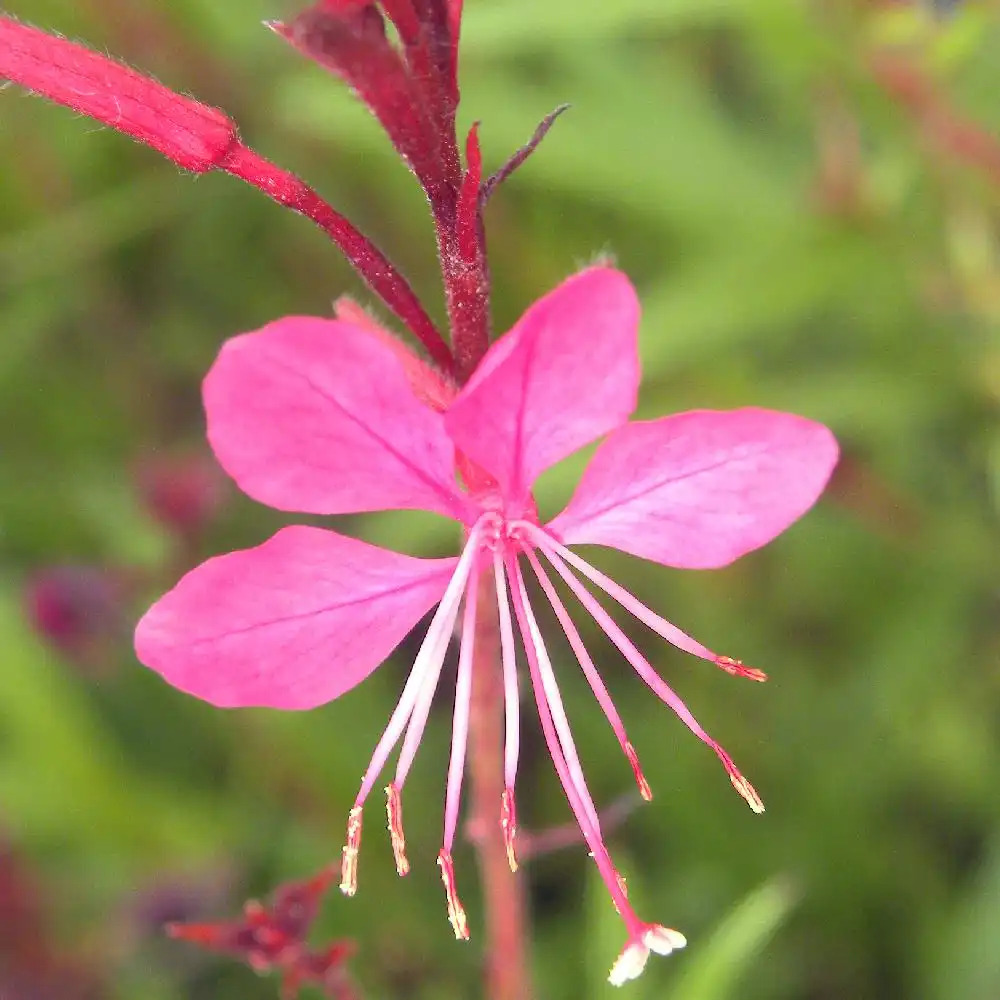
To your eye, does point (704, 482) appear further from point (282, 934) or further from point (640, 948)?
point (282, 934)

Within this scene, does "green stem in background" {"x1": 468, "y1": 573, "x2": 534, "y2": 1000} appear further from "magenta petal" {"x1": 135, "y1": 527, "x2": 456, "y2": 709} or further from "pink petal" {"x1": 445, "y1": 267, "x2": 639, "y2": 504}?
"pink petal" {"x1": 445, "y1": 267, "x2": 639, "y2": 504}

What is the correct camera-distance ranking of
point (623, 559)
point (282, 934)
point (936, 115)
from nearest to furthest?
point (282, 934), point (936, 115), point (623, 559)

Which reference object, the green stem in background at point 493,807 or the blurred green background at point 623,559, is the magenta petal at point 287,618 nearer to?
the green stem in background at point 493,807

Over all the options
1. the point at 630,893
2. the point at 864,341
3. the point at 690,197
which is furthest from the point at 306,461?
the point at 864,341

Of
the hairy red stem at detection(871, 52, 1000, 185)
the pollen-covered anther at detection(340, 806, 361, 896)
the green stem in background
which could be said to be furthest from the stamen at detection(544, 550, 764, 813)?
the hairy red stem at detection(871, 52, 1000, 185)

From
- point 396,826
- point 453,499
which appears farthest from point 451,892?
point 453,499

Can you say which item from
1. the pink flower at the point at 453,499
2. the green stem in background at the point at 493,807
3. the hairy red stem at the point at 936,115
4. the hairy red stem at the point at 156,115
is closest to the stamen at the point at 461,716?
the pink flower at the point at 453,499

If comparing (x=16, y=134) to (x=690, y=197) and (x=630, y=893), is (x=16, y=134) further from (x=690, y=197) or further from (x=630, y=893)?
(x=630, y=893)
